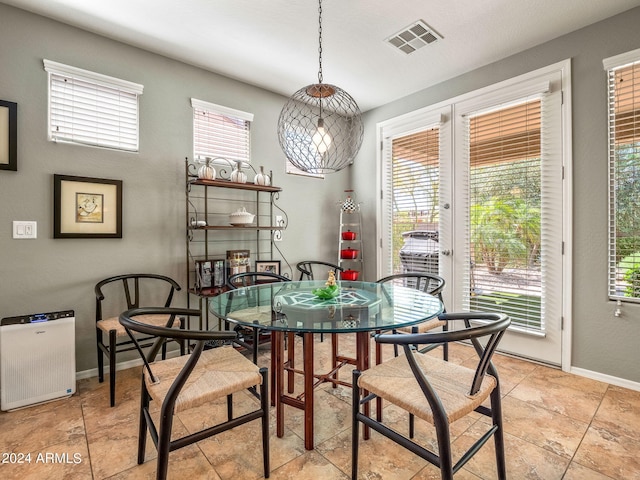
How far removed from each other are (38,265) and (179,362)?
5.22 feet

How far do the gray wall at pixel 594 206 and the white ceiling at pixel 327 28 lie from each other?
0.53 ft

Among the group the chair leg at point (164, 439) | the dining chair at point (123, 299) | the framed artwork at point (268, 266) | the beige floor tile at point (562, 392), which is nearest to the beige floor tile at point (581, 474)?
the beige floor tile at point (562, 392)

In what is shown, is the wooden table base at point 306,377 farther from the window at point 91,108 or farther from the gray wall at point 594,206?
the window at point 91,108

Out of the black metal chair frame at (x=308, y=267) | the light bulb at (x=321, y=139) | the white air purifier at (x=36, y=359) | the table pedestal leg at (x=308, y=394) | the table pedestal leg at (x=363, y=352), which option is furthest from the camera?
the black metal chair frame at (x=308, y=267)

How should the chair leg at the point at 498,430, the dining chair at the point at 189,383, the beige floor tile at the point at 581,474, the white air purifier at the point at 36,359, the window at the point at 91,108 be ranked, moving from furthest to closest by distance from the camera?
the window at the point at 91,108 < the white air purifier at the point at 36,359 < the beige floor tile at the point at 581,474 < the chair leg at the point at 498,430 < the dining chair at the point at 189,383

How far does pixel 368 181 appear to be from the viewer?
4.23 metres

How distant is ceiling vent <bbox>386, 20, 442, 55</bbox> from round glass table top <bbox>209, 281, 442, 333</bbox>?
Answer: 6.71 feet

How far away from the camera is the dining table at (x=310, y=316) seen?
1.48 metres

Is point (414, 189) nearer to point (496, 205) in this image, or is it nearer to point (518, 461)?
point (496, 205)

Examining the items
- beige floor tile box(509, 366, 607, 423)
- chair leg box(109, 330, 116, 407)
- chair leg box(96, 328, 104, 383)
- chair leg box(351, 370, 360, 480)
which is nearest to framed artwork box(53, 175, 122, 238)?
chair leg box(96, 328, 104, 383)

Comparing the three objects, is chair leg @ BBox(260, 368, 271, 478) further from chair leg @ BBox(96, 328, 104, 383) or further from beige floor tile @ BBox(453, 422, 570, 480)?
chair leg @ BBox(96, 328, 104, 383)

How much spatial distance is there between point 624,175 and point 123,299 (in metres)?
4.09

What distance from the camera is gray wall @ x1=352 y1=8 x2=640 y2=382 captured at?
2410 mm

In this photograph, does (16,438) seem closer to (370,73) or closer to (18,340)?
(18,340)
